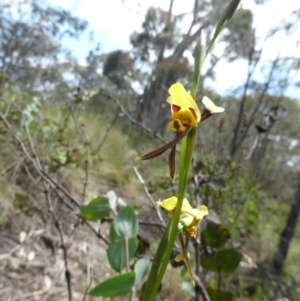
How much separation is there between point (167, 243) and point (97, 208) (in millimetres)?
325

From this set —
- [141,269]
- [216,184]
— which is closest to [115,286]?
[141,269]

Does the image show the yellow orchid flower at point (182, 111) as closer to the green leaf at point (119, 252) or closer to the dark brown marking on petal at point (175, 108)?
the dark brown marking on petal at point (175, 108)

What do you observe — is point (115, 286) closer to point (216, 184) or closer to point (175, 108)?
point (175, 108)

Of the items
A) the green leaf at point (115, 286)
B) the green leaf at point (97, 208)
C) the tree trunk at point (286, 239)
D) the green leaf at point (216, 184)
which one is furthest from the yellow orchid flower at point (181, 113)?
the tree trunk at point (286, 239)

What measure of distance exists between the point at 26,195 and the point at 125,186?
1.03m

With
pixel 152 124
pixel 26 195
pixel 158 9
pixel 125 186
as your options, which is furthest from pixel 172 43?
pixel 26 195

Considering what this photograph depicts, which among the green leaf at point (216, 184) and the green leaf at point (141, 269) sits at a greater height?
the green leaf at point (216, 184)

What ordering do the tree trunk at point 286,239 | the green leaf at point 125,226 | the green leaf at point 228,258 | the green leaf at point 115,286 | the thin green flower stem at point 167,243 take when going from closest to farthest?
the thin green flower stem at point 167,243, the green leaf at point 115,286, the green leaf at point 125,226, the green leaf at point 228,258, the tree trunk at point 286,239

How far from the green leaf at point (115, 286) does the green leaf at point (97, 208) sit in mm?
169

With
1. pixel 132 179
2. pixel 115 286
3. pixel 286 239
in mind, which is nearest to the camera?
pixel 115 286

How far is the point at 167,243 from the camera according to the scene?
188mm

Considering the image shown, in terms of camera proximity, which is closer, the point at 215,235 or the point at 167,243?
the point at 167,243

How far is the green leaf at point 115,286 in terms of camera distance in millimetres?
322

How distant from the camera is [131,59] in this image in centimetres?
812
